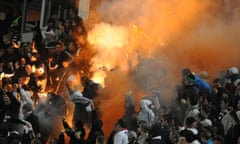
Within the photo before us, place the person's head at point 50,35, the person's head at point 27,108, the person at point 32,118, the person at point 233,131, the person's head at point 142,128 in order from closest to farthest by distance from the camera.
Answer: the person at point 233,131 → the person's head at point 142,128 → the person at point 32,118 → the person's head at point 27,108 → the person's head at point 50,35

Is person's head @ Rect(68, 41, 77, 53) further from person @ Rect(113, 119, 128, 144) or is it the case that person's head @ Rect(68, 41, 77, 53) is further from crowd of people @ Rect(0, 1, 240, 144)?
person @ Rect(113, 119, 128, 144)

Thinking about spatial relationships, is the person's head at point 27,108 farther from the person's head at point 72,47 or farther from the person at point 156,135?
the person at point 156,135

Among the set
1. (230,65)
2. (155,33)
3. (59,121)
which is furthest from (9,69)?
(230,65)

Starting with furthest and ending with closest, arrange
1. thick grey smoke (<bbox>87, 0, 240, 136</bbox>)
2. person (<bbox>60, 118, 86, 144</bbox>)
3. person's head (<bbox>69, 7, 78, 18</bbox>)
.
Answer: person's head (<bbox>69, 7, 78, 18</bbox>) → thick grey smoke (<bbox>87, 0, 240, 136</bbox>) → person (<bbox>60, 118, 86, 144</bbox>)

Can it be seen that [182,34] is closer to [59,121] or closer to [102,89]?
[102,89]

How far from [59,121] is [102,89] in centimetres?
99

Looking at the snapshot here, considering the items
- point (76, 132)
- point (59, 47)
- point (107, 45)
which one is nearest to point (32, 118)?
point (76, 132)

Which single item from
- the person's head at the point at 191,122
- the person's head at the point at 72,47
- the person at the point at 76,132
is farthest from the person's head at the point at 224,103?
the person's head at the point at 72,47

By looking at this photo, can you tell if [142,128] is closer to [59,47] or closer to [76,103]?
[76,103]

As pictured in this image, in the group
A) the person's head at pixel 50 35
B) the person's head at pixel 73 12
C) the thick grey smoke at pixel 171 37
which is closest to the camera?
the thick grey smoke at pixel 171 37

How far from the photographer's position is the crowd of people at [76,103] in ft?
26.3

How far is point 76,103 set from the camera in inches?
378

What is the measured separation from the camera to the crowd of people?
8023 mm

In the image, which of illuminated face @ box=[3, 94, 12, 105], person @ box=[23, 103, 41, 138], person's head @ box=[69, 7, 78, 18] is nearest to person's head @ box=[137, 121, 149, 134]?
person @ box=[23, 103, 41, 138]
